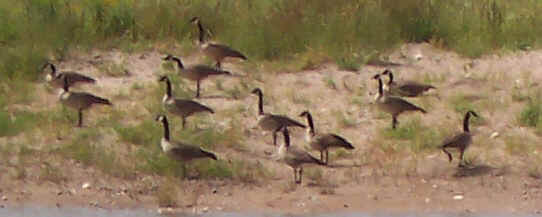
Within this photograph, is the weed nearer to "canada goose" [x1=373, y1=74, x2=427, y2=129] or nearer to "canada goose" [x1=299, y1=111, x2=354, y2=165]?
"canada goose" [x1=299, y1=111, x2=354, y2=165]

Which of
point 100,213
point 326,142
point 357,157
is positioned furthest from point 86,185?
point 357,157

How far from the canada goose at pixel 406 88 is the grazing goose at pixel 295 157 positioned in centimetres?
243

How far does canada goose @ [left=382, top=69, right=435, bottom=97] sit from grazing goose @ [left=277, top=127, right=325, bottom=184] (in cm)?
243

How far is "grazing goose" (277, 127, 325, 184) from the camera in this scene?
15.6 m

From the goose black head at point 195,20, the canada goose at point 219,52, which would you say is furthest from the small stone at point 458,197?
the goose black head at point 195,20

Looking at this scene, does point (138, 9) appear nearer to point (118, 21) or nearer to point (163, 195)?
point (118, 21)

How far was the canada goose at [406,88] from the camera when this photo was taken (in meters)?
18.0

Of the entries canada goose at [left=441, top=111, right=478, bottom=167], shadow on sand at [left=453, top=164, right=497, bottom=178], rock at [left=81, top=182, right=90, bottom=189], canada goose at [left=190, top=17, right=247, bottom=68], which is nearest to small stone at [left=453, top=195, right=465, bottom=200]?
shadow on sand at [left=453, top=164, right=497, bottom=178]

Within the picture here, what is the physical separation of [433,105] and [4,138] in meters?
4.87

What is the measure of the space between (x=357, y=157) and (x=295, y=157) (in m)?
1.17

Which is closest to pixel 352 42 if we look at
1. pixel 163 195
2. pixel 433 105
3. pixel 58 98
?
pixel 433 105

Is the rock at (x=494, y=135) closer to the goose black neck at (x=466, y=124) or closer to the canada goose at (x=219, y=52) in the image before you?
the goose black neck at (x=466, y=124)

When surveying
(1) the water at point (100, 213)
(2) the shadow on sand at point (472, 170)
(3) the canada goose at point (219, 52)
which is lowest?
(1) the water at point (100, 213)

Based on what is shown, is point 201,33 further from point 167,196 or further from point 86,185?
point 167,196
